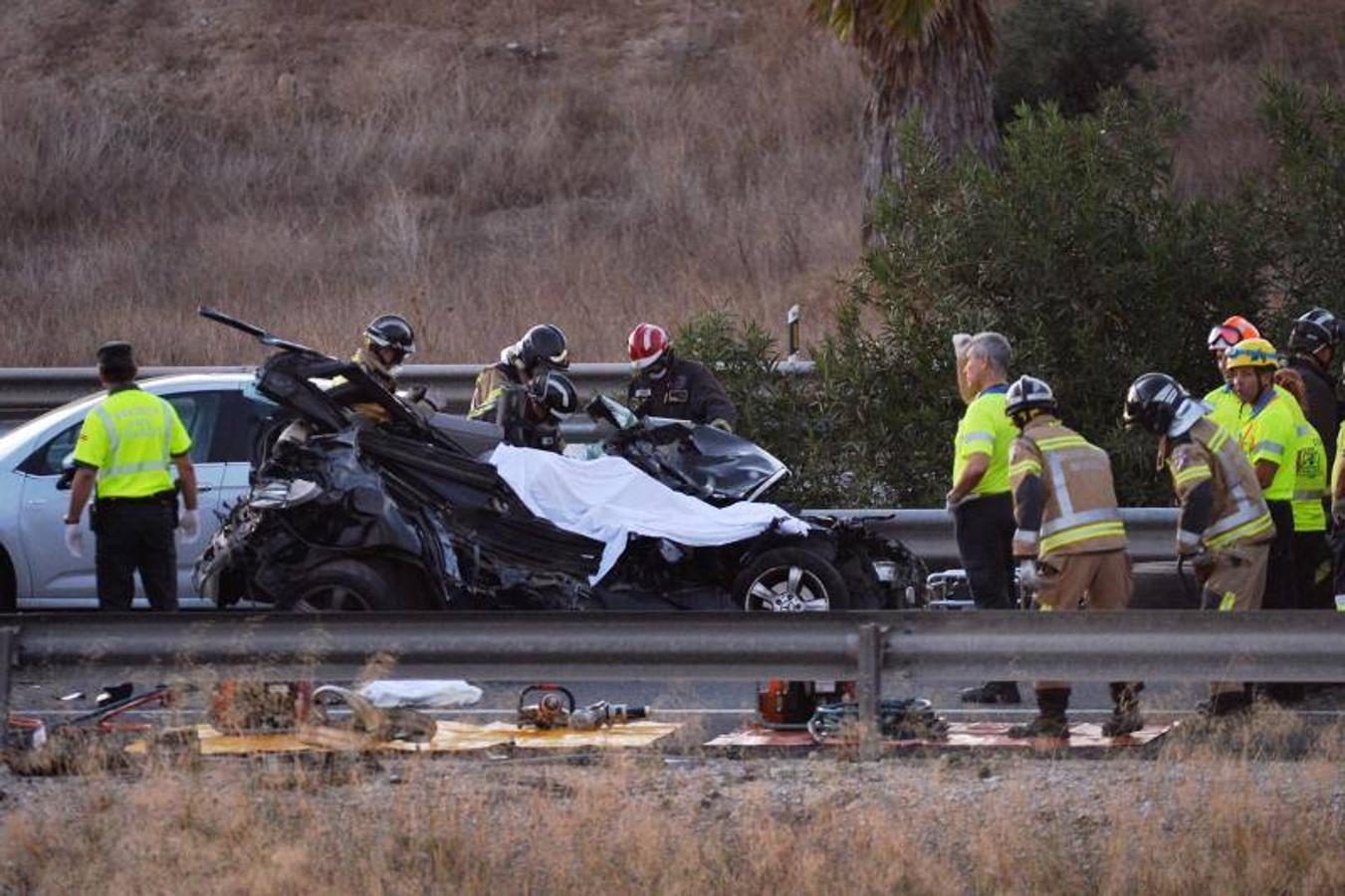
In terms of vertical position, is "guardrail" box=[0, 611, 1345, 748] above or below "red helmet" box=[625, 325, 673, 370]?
below

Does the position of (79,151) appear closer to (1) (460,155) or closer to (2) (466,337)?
(1) (460,155)

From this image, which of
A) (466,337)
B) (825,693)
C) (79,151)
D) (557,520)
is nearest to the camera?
(825,693)

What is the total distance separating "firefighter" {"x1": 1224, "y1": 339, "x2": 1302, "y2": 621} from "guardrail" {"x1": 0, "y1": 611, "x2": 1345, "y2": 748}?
8.29ft

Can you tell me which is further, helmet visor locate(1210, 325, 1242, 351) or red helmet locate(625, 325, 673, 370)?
red helmet locate(625, 325, 673, 370)

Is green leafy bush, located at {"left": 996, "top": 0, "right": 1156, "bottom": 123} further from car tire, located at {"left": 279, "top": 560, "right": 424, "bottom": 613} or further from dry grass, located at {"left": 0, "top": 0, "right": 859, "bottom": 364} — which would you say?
car tire, located at {"left": 279, "top": 560, "right": 424, "bottom": 613}

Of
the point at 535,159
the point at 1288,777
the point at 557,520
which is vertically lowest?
the point at 1288,777

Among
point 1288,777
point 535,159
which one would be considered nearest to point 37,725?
point 1288,777

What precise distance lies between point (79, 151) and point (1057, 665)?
22949mm

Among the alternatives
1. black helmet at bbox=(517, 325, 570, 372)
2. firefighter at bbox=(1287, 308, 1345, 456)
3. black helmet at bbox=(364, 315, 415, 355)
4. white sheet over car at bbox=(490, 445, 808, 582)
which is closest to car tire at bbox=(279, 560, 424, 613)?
white sheet over car at bbox=(490, 445, 808, 582)

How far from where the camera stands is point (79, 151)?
30.1 m

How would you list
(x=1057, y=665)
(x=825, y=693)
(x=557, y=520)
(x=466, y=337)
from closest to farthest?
(x=1057, y=665), (x=825, y=693), (x=557, y=520), (x=466, y=337)

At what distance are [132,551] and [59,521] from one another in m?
1.88

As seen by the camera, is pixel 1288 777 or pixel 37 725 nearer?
pixel 1288 777

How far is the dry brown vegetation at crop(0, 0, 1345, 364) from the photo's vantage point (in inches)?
986
